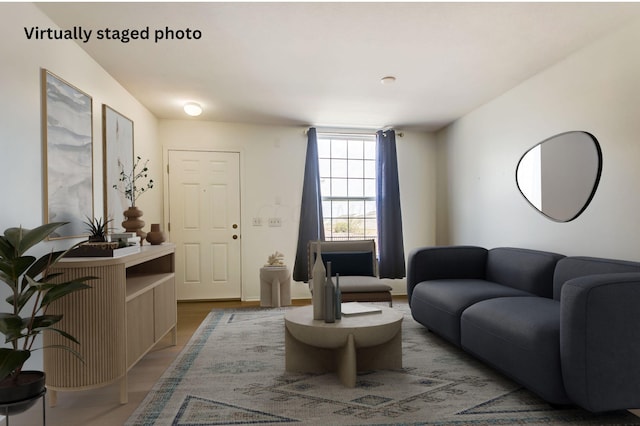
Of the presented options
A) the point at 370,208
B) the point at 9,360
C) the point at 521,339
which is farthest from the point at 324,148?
the point at 9,360

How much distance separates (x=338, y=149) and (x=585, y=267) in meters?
3.46

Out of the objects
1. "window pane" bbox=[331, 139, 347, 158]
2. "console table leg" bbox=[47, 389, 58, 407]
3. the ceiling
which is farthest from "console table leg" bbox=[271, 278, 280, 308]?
"console table leg" bbox=[47, 389, 58, 407]

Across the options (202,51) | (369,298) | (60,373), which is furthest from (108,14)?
(369,298)

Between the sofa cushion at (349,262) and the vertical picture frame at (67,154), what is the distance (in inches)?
92.5

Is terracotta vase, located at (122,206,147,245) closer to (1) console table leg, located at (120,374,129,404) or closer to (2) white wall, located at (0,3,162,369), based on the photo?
(2) white wall, located at (0,3,162,369)

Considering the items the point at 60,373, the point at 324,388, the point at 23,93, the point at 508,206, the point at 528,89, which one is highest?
the point at 528,89

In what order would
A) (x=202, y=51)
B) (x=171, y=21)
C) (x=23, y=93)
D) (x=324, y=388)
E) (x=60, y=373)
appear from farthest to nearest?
1. (x=202, y=51)
2. (x=171, y=21)
3. (x=324, y=388)
4. (x=23, y=93)
5. (x=60, y=373)

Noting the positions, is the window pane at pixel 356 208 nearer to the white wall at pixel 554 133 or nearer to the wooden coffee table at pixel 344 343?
the white wall at pixel 554 133

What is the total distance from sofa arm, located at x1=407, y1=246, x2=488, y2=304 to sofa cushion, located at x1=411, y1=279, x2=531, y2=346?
5.0 inches

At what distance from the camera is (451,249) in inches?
144

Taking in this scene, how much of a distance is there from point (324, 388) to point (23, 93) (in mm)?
2460

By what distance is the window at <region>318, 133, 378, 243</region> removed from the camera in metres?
5.33

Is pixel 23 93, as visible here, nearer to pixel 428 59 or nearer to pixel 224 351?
pixel 224 351

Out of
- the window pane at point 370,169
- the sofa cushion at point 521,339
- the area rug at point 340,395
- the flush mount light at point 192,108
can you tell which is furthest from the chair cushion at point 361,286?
the flush mount light at point 192,108
